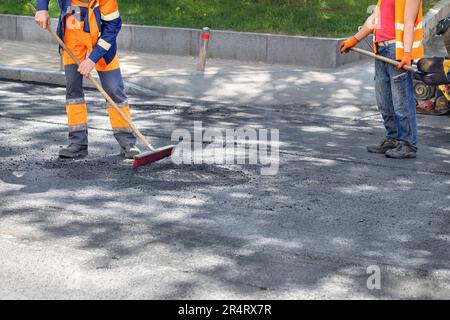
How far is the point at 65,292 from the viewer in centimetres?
539

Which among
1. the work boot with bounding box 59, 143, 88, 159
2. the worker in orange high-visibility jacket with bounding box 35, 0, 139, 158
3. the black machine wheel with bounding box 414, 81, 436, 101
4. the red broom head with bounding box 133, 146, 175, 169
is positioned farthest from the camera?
the black machine wheel with bounding box 414, 81, 436, 101

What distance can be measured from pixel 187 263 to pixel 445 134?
5.24 meters

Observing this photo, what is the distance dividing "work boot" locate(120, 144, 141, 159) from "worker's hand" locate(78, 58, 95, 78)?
791 millimetres

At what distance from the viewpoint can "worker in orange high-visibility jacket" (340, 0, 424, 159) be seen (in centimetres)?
874

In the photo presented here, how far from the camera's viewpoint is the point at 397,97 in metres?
9.00

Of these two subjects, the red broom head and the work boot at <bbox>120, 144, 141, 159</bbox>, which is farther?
the work boot at <bbox>120, 144, 141, 159</bbox>

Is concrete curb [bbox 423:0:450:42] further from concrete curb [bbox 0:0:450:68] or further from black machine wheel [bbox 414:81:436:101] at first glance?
black machine wheel [bbox 414:81:436:101]

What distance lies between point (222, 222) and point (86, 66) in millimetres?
2202

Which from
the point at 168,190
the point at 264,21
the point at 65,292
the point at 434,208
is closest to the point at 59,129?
the point at 168,190

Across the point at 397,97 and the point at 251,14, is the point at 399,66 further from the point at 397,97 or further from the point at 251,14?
the point at 251,14

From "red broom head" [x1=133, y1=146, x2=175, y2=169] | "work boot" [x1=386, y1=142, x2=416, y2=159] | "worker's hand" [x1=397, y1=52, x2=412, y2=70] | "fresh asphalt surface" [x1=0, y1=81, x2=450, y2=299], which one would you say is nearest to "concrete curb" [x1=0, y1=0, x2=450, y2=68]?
"fresh asphalt surface" [x1=0, y1=81, x2=450, y2=299]

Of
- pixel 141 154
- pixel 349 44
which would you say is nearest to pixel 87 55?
pixel 141 154

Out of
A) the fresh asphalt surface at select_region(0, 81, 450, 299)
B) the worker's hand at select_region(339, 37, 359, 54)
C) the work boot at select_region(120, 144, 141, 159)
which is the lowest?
the fresh asphalt surface at select_region(0, 81, 450, 299)
